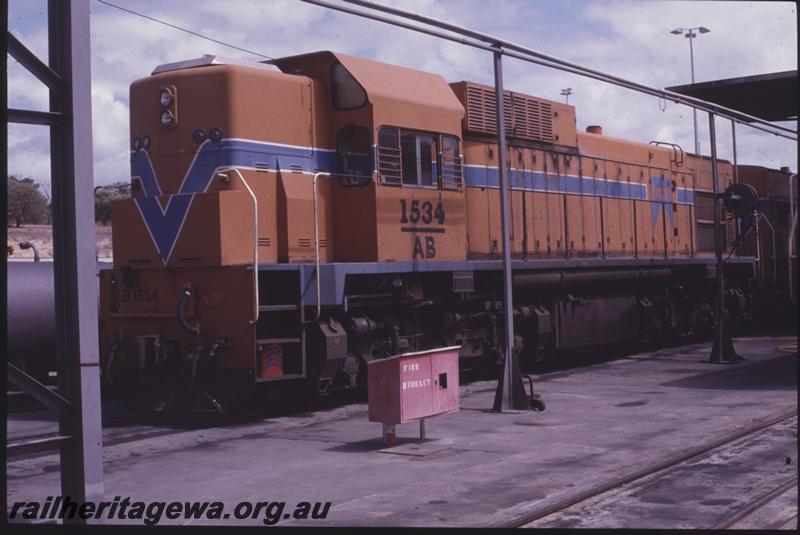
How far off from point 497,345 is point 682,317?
684 centimetres

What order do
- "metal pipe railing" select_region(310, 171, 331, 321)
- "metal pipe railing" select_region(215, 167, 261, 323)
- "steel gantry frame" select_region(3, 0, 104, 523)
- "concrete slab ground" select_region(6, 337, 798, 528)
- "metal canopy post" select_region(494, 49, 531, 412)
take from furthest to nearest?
"metal canopy post" select_region(494, 49, 531, 412) → "metal pipe railing" select_region(310, 171, 331, 321) → "metal pipe railing" select_region(215, 167, 261, 323) → "concrete slab ground" select_region(6, 337, 798, 528) → "steel gantry frame" select_region(3, 0, 104, 523)

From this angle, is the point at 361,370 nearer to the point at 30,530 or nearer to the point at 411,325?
the point at 411,325

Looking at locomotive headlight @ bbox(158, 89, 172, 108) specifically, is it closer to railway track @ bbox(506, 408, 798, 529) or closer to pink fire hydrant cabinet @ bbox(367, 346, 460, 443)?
pink fire hydrant cabinet @ bbox(367, 346, 460, 443)

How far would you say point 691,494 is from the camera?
6480 mm

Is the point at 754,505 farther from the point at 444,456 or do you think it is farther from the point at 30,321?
the point at 30,321

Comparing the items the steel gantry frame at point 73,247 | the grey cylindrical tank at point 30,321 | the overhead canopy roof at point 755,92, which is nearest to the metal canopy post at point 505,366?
the grey cylindrical tank at point 30,321

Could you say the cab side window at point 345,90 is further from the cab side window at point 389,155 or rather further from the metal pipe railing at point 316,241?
the metal pipe railing at point 316,241

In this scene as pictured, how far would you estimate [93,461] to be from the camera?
16.4 ft

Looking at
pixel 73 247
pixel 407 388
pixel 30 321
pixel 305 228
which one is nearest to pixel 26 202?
pixel 30 321

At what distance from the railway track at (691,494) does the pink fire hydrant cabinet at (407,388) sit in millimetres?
2365

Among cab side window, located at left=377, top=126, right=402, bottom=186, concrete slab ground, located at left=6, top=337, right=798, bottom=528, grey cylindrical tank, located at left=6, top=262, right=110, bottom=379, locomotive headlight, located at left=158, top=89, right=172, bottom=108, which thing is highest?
locomotive headlight, located at left=158, top=89, right=172, bottom=108

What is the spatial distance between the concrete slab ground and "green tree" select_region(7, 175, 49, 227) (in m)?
25.5

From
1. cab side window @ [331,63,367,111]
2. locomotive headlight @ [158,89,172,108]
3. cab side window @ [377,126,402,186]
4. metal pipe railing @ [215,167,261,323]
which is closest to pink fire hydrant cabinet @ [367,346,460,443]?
metal pipe railing @ [215,167,261,323]

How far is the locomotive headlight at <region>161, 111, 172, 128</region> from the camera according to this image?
1090 cm
